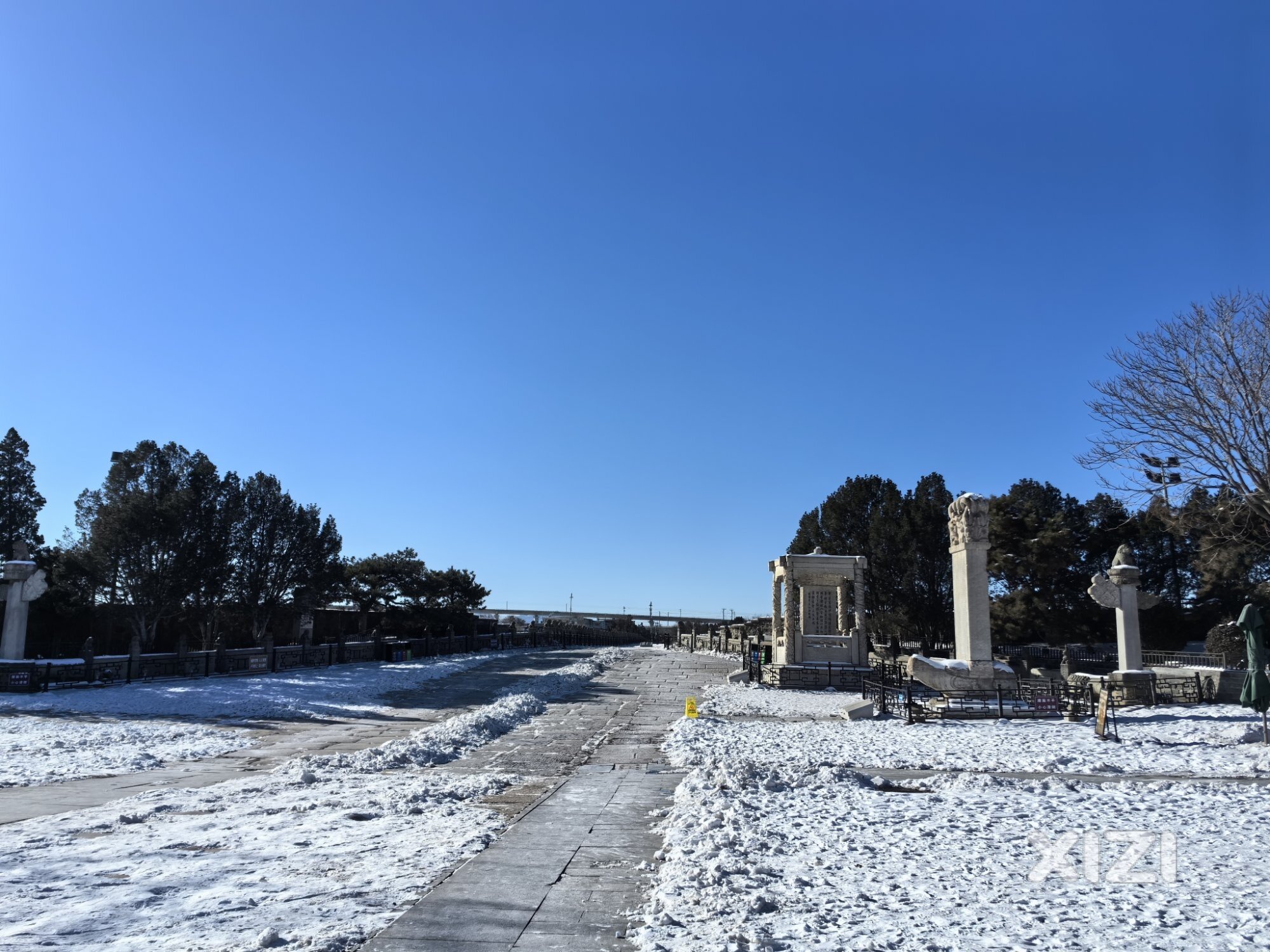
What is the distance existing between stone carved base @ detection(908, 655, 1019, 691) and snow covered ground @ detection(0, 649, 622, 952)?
526 inches

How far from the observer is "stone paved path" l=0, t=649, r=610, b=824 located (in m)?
10.5

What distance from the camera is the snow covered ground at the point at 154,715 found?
13.7 meters

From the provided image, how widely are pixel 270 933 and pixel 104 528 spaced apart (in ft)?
115

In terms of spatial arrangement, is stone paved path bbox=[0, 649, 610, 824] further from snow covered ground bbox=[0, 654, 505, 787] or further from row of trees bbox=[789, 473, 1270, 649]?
row of trees bbox=[789, 473, 1270, 649]

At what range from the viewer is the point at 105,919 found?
576cm

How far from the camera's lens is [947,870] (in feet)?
22.9

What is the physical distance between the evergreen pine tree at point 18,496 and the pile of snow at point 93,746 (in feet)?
73.7

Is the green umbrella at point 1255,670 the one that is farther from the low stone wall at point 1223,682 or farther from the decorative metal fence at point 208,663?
the decorative metal fence at point 208,663

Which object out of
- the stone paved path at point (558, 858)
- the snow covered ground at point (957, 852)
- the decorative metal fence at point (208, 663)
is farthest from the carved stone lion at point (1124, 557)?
the decorative metal fence at point (208, 663)

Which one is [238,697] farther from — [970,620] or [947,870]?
[947,870]

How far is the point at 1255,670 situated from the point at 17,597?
33.6 meters

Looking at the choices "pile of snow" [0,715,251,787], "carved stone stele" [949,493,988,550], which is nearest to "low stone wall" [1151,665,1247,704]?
"carved stone stele" [949,493,988,550]

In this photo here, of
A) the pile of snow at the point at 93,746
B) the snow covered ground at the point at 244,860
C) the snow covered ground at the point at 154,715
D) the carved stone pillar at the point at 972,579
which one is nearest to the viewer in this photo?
the snow covered ground at the point at 244,860

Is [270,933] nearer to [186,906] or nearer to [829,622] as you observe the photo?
[186,906]
